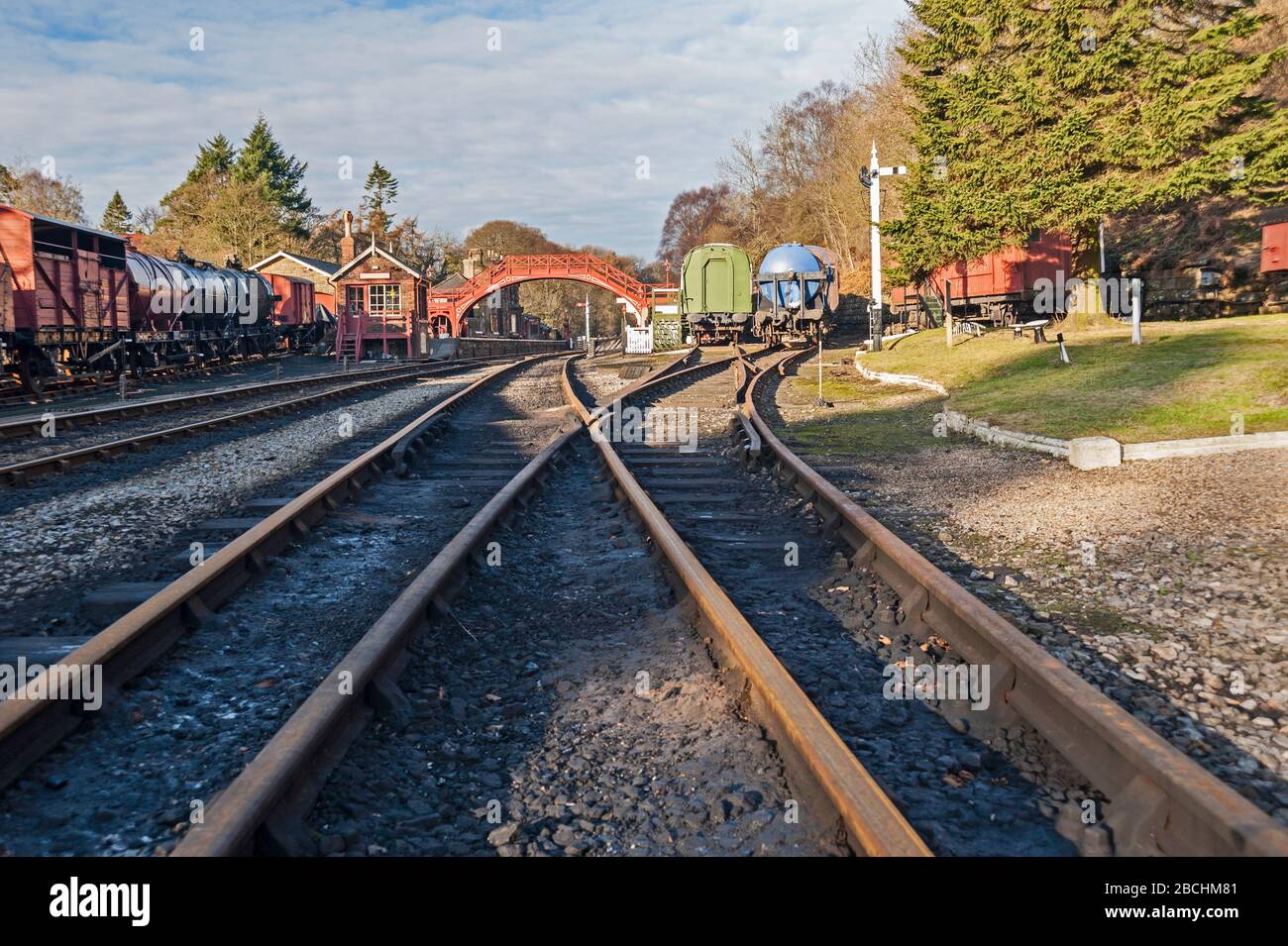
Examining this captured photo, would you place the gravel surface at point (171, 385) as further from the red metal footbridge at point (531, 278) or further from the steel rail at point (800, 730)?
the red metal footbridge at point (531, 278)

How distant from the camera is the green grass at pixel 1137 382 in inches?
364

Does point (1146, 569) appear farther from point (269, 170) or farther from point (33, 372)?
point (269, 170)

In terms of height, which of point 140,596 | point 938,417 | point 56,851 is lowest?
point 56,851

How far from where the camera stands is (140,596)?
488 centimetres

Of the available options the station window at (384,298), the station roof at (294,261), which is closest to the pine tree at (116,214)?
the station roof at (294,261)

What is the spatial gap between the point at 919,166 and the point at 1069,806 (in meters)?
20.2

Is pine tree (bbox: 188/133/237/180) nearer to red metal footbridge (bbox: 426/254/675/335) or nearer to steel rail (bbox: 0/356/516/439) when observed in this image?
red metal footbridge (bbox: 426/254/675/335)

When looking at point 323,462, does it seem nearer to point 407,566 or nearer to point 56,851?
point 407,566

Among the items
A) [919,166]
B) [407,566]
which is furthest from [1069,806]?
[919,166]

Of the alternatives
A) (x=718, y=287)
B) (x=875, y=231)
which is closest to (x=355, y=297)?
(x=718, y=287)

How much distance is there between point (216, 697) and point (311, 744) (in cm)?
109

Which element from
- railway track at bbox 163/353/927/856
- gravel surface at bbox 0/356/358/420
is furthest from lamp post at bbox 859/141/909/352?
railway track at bbox 163/353/927/856

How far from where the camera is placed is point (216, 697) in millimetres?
3816

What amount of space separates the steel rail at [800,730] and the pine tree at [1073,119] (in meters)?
15.8
